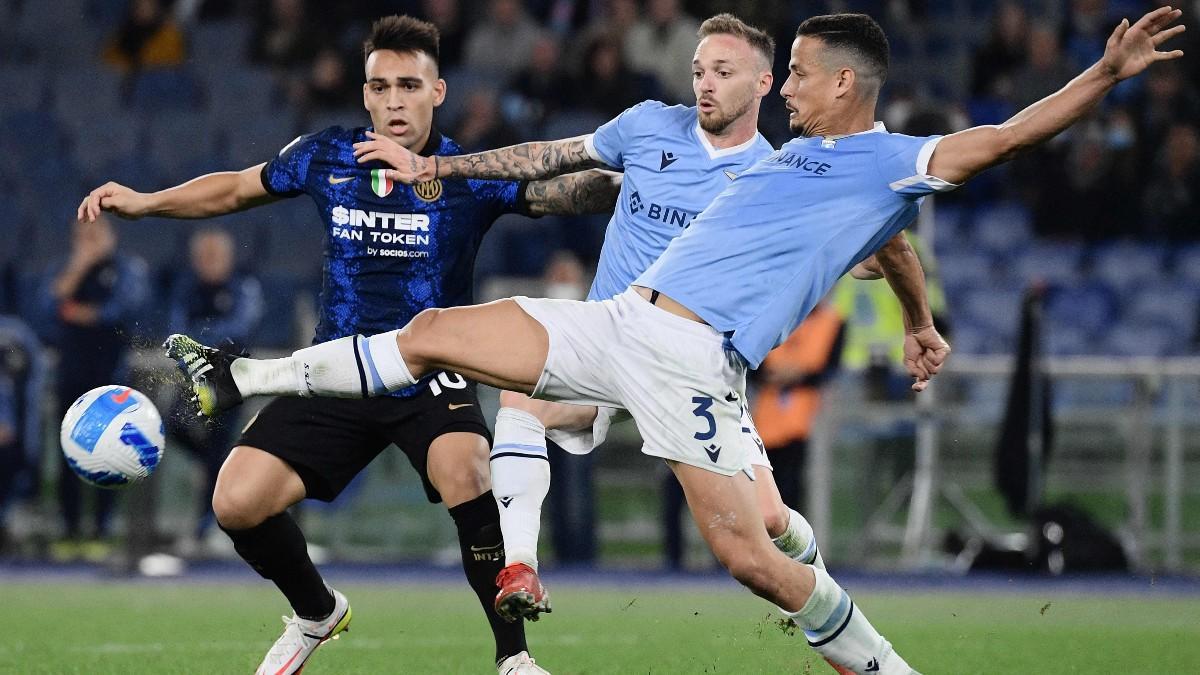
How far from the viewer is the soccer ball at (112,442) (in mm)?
5605

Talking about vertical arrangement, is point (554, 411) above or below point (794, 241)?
Result: below

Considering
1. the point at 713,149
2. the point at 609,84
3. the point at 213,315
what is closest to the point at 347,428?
the point at 713,149

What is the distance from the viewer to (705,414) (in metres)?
5.14

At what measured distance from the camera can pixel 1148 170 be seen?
15055 millimetres

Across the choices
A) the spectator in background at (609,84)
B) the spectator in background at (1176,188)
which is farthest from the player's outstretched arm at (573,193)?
the spectator in background at (1176,188)

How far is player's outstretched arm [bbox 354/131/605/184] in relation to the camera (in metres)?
5.96

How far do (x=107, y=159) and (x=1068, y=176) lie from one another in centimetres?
925

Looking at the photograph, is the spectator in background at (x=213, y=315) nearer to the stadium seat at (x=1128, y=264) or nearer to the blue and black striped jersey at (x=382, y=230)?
the blue and black striped jersey at (x=382, y=230)

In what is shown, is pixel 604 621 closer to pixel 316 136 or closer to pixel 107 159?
pixel 316 136

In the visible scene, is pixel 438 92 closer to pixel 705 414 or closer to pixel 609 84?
pixel 705 414

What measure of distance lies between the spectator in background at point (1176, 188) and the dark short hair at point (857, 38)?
10.4 metres

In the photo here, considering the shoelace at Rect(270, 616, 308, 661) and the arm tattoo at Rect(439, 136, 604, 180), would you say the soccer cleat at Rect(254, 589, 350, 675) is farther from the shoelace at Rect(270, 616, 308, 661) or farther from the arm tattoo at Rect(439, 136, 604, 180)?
the arm tattoo at Rect(439, 136, 604, 180)

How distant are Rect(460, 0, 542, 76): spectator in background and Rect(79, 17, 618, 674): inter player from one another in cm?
1059

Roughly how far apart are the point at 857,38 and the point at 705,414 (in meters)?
1.30
